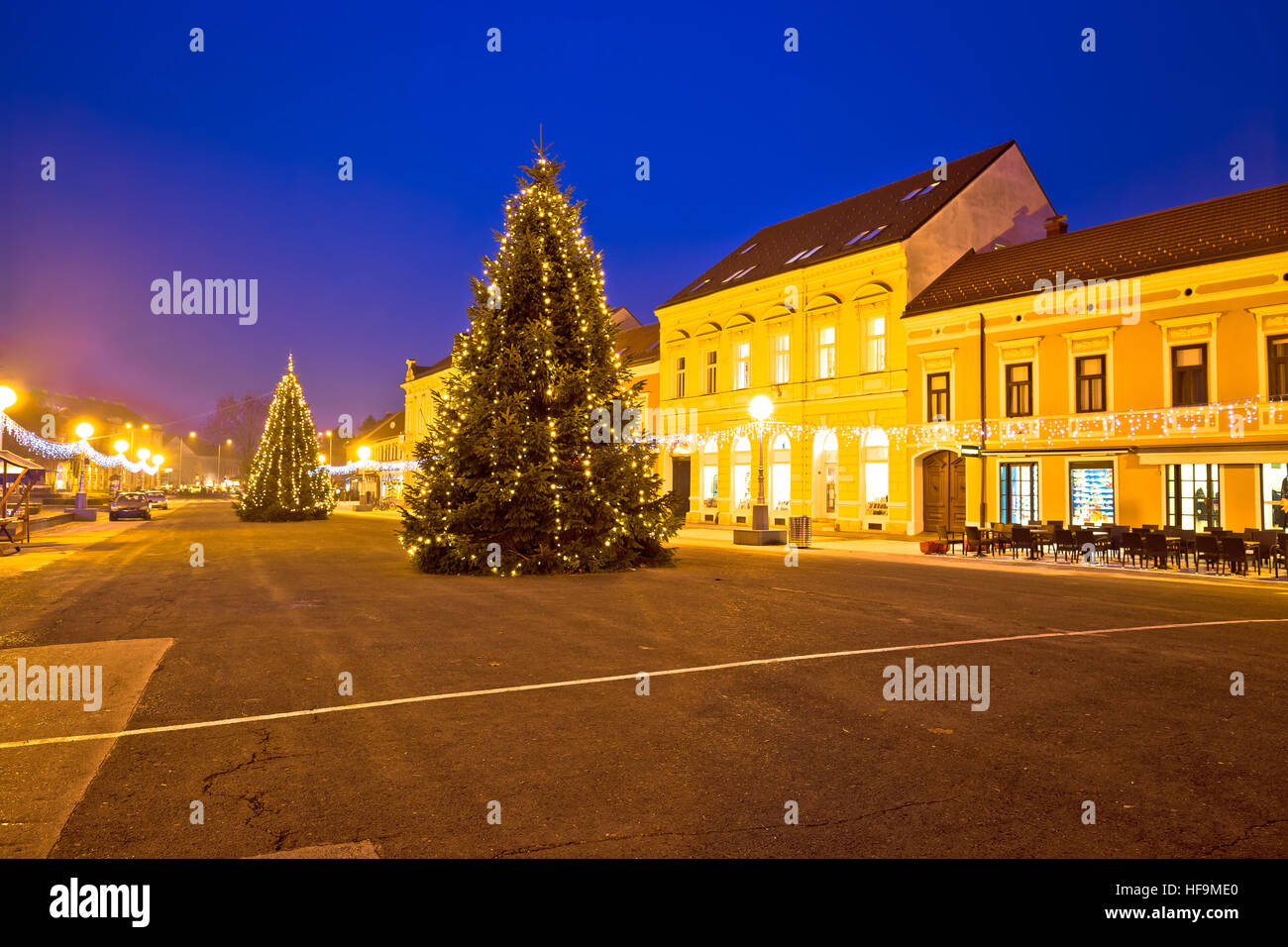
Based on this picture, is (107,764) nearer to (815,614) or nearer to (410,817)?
(410,817)

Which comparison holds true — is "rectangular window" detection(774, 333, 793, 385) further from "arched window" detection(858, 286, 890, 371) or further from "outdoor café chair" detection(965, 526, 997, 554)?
"outdoor café chair" detection(965, 526, 997, 554)

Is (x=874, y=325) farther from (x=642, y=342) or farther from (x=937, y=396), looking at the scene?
(x=642, y=342)

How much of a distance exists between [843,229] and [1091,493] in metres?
15.6

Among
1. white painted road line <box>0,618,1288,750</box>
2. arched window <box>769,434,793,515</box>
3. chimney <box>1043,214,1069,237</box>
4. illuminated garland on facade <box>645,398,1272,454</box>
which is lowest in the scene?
white painted road line <box>0,618,1288,750</box>

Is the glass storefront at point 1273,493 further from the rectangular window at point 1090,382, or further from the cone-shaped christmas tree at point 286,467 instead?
the cone-shaped christmas tree at point 286,467

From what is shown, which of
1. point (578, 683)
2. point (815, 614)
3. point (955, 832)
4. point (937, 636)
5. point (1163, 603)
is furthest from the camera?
point (1163, 603)

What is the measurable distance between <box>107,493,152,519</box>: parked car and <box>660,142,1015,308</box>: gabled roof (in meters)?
30.3

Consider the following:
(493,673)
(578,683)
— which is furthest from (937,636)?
(493,673)

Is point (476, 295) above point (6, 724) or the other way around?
above

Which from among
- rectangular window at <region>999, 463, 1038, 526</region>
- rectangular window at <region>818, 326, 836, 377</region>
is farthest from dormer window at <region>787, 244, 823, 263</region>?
rectangular window at <region>999, 463, 1038, 526</region>

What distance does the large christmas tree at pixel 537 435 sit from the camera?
54.0 feet

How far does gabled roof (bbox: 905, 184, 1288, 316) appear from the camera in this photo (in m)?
22.0

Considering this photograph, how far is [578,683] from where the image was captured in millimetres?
7090

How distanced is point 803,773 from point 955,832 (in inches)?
41.0
